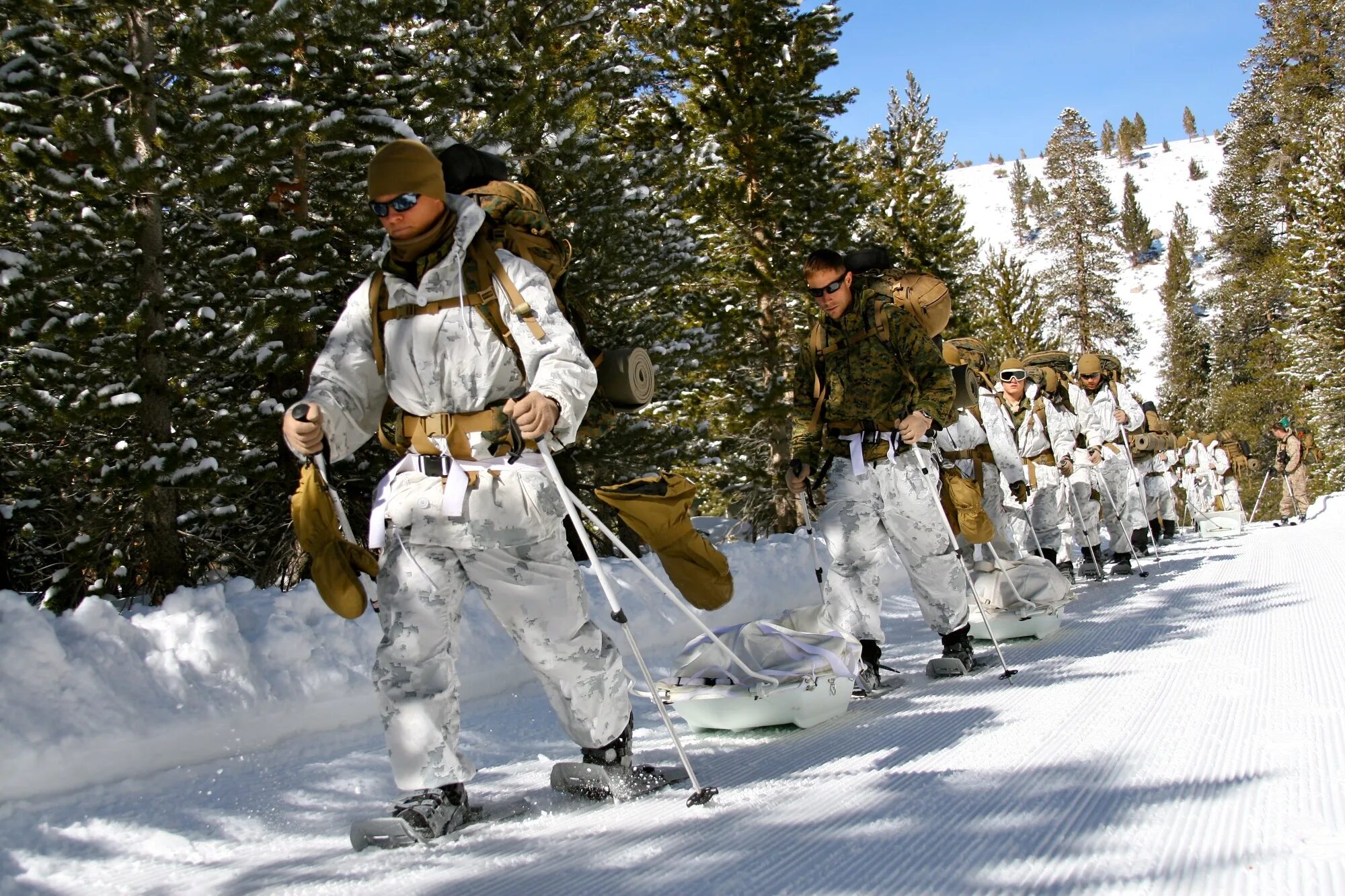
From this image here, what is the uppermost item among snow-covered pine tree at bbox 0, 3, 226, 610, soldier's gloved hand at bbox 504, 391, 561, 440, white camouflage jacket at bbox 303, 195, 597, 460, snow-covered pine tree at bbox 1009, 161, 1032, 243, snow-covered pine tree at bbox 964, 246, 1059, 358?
snow-covered pine tree at bbox 1009, 161, 1032, 243

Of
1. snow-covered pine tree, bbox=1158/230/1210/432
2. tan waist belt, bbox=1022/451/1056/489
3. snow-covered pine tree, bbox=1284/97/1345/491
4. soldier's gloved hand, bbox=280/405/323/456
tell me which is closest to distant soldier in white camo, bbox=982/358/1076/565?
tan waist belt, bbox=1022/451/1056/489

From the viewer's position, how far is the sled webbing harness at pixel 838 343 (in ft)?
19.0

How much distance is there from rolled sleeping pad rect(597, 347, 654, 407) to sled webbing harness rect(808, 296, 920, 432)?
2.45m

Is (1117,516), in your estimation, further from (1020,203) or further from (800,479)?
(1020,203)

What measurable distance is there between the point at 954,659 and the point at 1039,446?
6788 millimetres

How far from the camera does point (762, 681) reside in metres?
4.41

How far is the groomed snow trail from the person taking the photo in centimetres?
238

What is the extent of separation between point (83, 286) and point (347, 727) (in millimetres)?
5083

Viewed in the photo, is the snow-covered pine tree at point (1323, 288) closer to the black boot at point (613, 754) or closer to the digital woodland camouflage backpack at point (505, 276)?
the digital woodland camouflage backpack at point (505, 276)

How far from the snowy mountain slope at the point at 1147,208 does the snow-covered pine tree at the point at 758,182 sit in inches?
Answer: 2450

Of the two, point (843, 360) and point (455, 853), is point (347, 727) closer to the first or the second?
point (455, 853)

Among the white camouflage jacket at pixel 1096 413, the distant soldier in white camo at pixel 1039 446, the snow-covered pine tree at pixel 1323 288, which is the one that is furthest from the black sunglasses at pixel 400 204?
the snow-covered pine tree at pixel 1323 288

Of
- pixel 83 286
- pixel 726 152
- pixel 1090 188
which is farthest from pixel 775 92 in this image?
pixel 1090 188

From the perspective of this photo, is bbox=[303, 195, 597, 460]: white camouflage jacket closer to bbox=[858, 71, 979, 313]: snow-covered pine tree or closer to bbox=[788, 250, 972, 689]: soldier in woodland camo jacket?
bbox=[788, 250, 972, 689]: soldier in woodland camo jacket
